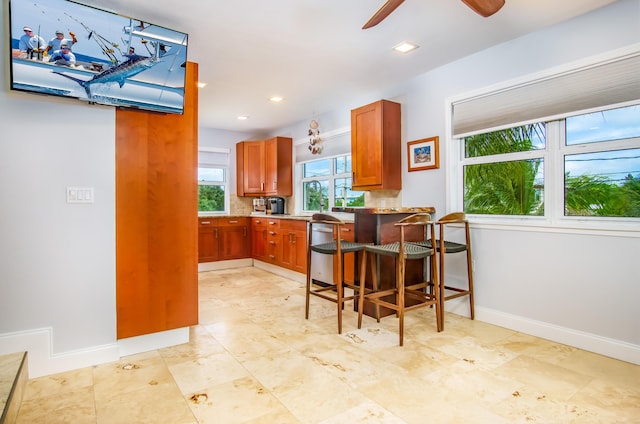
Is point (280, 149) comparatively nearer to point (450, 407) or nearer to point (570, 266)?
point (570, 266)

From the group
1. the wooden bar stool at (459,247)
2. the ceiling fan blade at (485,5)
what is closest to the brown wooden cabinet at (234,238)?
the wooden bar stool at (459,247)

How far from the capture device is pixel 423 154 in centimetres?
364

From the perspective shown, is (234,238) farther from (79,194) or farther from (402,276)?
(402,276)

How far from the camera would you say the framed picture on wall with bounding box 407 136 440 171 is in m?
3.52

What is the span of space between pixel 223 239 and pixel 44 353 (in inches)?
139

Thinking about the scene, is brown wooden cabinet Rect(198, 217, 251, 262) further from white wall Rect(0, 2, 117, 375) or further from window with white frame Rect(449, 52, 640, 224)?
window with white frame Rect(449, 52, 640, 224)

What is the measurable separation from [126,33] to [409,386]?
9.13 feet

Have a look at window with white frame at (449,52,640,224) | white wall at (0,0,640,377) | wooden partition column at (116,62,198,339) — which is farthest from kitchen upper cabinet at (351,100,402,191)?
wooden partition column at (116,62,198,339)

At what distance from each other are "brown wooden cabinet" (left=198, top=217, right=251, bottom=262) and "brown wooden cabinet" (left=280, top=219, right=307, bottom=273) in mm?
1056

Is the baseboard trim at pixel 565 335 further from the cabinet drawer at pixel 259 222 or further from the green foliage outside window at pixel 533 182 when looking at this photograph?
the cabinet drawer at pixel 259 222

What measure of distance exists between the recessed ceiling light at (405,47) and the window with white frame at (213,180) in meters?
3.97

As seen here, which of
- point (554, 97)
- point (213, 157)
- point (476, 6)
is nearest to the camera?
point (476, 6)

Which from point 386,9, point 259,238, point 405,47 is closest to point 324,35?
point 405,47

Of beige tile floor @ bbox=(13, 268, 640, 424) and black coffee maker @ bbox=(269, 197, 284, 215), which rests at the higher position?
black coffee maker @ bbox=(269, 197, 284, 215)
